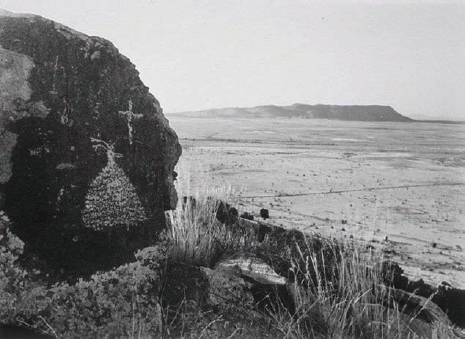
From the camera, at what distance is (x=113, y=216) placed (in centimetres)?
273

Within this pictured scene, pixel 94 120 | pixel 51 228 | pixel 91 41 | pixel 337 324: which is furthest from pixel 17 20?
pixel 337 324

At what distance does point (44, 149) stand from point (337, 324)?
201cm

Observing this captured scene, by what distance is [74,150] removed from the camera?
2.64 m

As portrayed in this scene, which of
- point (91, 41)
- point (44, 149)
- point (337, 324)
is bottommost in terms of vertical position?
point (337, 324)

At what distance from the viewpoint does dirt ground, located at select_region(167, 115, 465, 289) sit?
16.7ft

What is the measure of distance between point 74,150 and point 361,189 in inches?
249

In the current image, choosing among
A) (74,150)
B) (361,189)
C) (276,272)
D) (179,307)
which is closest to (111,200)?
(74,150)

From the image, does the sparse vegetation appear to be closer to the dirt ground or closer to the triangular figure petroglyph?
the triangular figure petroglyph

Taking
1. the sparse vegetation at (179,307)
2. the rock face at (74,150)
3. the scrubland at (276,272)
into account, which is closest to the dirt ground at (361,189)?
the scrubland at (276,272)

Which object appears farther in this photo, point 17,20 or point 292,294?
point 292,294

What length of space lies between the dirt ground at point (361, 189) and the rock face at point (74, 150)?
182 centimetres

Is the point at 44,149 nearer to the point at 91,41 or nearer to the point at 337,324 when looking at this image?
the point at 91,41

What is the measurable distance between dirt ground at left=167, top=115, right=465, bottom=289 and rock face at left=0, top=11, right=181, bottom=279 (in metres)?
1.82

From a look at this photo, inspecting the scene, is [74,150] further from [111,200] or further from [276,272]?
[276,272]
